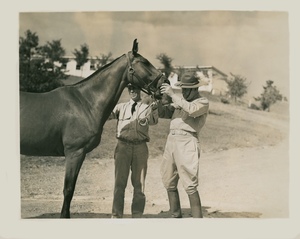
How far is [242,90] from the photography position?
27.9 feet

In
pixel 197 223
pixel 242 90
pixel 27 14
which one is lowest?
pixel 197 223

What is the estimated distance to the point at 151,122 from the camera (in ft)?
23.4

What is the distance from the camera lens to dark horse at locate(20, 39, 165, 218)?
22.5ft

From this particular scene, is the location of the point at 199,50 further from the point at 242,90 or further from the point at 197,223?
the point at 197,223

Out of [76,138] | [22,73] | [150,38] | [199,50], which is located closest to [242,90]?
[199,50]

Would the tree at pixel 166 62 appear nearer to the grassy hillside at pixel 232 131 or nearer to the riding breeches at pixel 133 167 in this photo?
the grassy hillside at pixel 232 131

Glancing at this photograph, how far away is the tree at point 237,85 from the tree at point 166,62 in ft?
3.50

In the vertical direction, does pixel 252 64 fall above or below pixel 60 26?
below

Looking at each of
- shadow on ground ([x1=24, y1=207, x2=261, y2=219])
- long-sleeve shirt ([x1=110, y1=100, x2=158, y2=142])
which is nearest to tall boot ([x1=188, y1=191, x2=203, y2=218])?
shadow on ground ([x1=24, y1=207, x2=261, y2=219])

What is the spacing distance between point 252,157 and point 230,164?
15.9 inches

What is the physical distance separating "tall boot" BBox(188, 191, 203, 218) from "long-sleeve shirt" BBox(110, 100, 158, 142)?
109cm

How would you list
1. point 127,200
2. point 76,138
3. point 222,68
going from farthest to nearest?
1. point 222,68
2. point 127,200
3. point 76,138

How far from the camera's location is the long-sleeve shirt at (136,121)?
23.1 ft

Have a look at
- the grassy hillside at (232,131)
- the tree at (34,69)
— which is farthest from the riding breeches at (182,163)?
the tree at (34,69)
